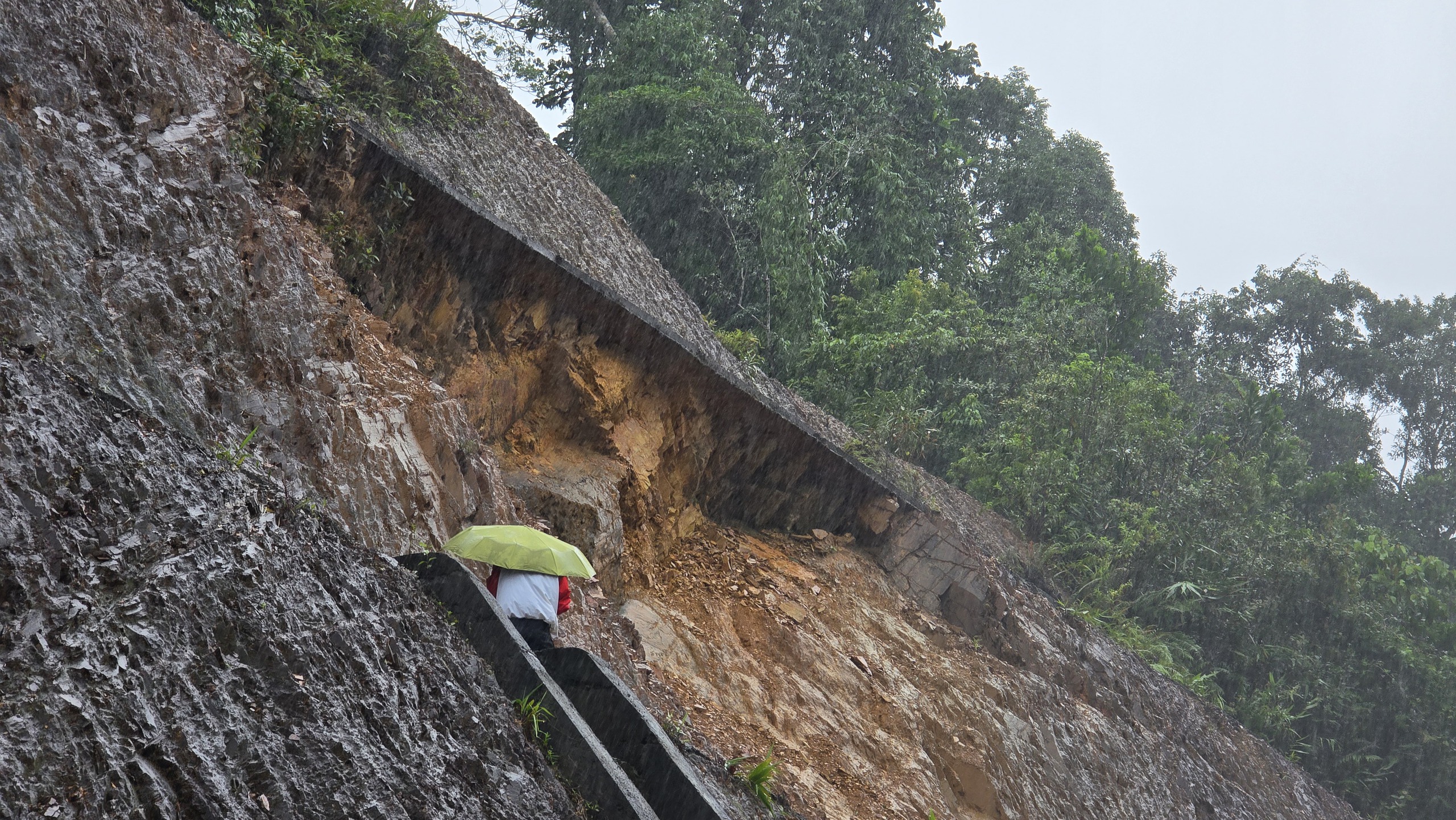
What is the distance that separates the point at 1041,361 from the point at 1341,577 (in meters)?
6.63

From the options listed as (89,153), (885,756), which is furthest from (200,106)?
(885,756)

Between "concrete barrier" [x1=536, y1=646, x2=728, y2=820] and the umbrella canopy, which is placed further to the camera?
the umbrella canopy

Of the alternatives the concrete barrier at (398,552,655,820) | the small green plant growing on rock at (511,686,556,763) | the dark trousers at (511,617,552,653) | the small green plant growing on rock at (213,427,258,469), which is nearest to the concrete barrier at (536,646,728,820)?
the dark trousers at (511,617,552,653)

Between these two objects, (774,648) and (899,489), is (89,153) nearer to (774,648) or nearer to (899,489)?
(774,648)

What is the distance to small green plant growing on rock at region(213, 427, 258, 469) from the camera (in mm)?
3637

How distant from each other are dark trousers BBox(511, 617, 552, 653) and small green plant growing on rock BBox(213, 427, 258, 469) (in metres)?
1.52

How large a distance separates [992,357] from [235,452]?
16.7 metres

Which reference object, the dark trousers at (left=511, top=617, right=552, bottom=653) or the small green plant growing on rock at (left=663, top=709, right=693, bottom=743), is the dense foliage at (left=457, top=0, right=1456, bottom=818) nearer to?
the small green plant growing on rock at (left=663, top=709, right=693, bottom=743)

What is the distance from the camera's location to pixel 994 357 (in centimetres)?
1958

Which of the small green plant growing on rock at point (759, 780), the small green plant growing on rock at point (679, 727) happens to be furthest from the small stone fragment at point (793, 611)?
the small green plant growing on rock at point (759, 780)

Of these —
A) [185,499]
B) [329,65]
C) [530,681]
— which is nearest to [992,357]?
[329,65]

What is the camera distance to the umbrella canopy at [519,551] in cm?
541

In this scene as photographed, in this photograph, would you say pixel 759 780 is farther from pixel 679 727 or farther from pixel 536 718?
pixel 536 718

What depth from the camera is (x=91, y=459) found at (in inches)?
116
